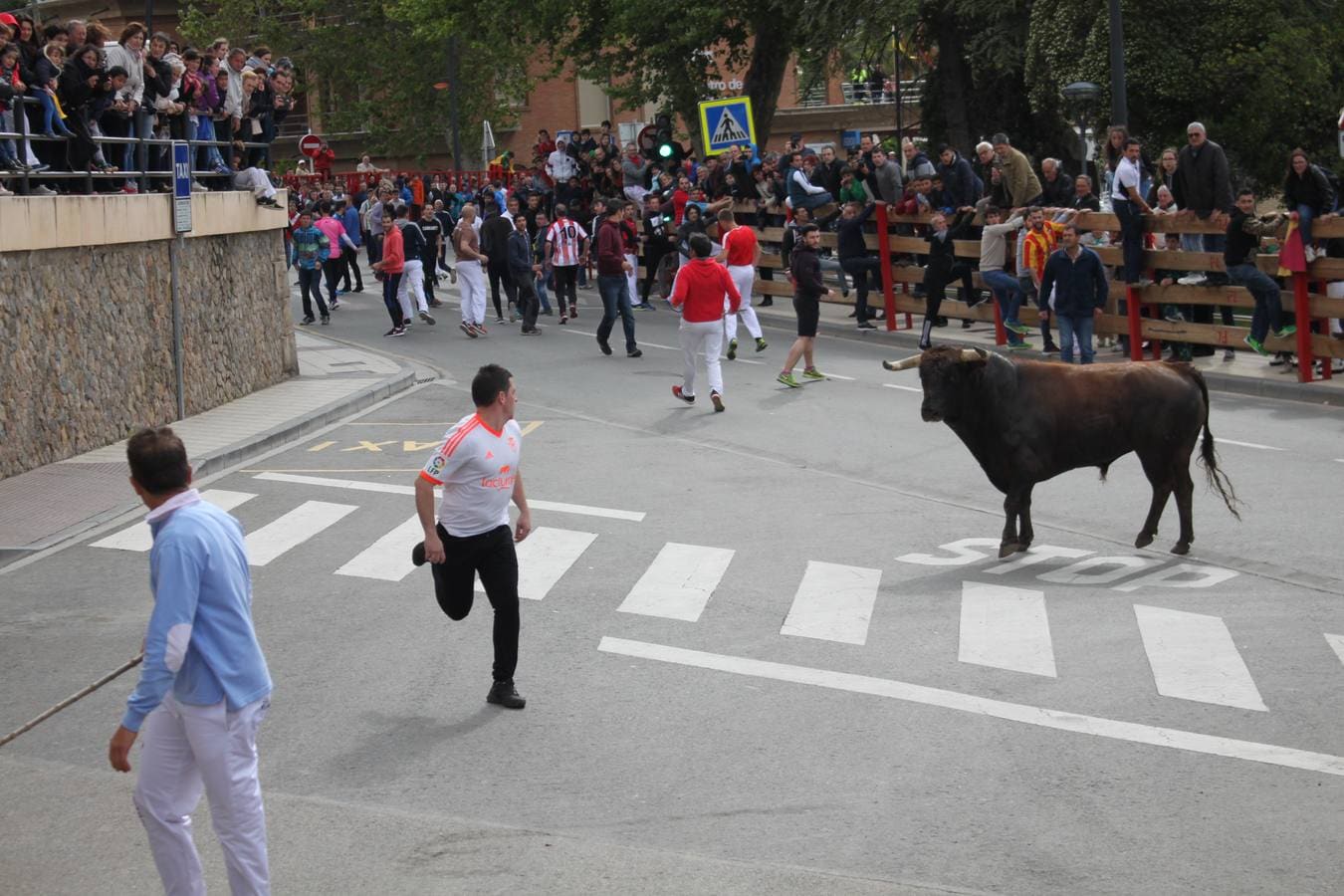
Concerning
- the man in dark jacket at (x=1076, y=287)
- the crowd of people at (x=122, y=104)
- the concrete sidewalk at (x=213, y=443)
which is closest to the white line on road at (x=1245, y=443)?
the man in dark jacket at (x=1076, y=287)

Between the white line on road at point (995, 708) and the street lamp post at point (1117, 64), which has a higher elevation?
the street lamp post at point (1117, 64)

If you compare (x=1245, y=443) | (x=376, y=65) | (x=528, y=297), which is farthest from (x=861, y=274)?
(x=376, y=65)

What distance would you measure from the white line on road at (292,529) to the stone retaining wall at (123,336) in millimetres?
3881

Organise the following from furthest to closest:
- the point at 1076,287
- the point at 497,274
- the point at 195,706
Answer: the point at 497,274 < the point at 1076,287 < the point at 195,706

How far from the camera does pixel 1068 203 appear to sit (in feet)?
78.6

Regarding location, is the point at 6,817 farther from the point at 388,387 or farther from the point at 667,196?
the point at 667,196

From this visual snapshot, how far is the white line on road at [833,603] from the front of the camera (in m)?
10.9

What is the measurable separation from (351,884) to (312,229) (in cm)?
2634

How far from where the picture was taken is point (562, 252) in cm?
2973

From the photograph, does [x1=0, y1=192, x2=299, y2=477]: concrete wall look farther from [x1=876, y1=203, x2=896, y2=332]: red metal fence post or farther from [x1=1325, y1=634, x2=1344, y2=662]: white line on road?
[x1=1325, y1=634, x2=1344, y2=662]: white line on road

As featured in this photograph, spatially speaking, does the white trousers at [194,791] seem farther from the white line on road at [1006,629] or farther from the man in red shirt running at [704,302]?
the man in red shirt running at [704,302]

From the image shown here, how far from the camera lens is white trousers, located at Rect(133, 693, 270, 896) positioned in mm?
5934

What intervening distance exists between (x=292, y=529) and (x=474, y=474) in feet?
19.6

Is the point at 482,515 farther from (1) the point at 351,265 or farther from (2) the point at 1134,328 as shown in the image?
(1) the point at 351,265
